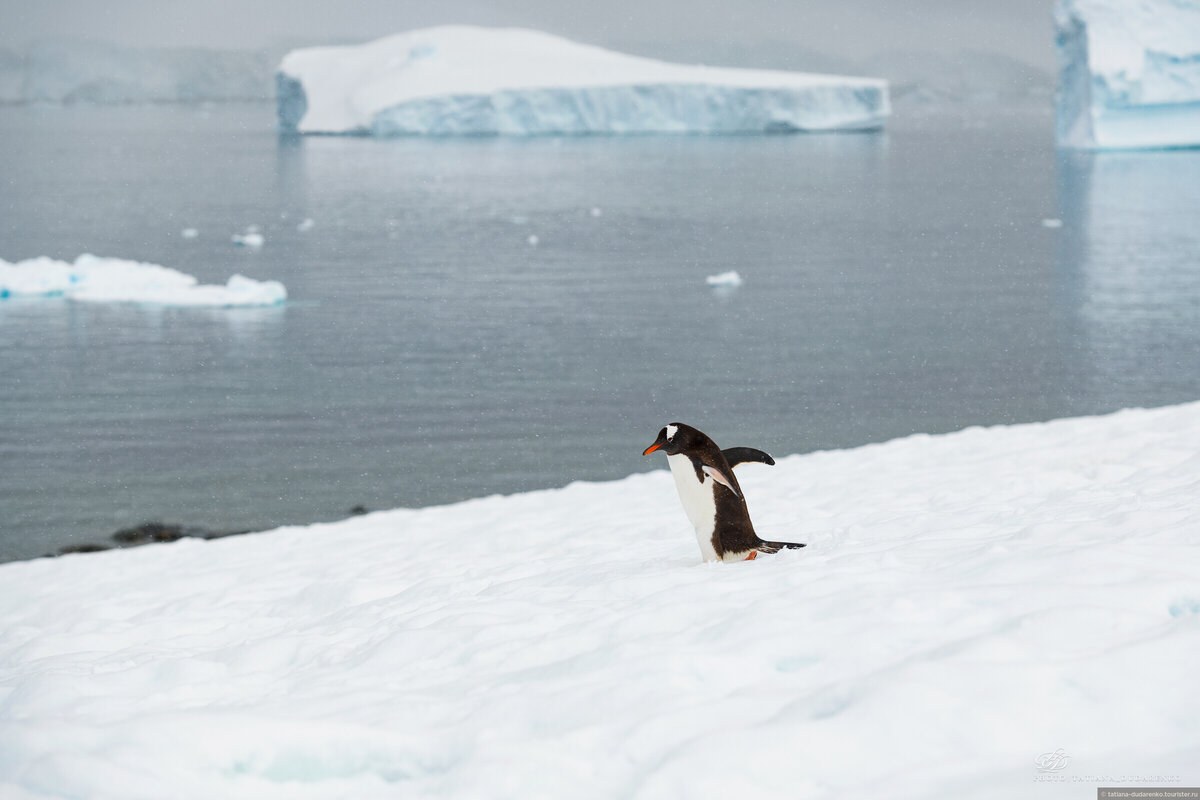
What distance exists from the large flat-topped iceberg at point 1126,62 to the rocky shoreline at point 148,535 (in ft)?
157

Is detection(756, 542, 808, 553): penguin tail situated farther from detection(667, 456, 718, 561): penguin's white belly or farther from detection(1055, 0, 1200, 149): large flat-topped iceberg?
detection(1055, 0, 1200, 149): large flat-topped iceberg

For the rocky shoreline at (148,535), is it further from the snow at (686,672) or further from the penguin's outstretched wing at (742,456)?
the penguin's outstretched wing at (742,456)

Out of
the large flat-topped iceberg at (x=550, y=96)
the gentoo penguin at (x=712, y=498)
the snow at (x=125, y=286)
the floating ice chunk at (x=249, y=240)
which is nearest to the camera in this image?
the gentoo penguin at (x=712, y=498)

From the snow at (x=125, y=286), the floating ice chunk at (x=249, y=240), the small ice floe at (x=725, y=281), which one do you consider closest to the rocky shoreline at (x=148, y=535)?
the snow at (x=125, y=286)

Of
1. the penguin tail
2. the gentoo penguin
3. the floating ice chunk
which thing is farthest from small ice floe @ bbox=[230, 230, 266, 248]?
the penguin tail

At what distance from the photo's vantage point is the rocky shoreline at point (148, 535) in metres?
12.8

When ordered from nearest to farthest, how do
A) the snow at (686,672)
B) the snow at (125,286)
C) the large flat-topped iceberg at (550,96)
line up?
the snow at (686,672), the snow at (125,286), the large flat-topped iceberg at (550,96)

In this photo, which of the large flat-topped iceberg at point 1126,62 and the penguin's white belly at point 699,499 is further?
the large flat-topped iceberg at point 1126,62

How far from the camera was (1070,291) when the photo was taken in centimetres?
2873

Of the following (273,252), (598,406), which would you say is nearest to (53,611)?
(598,406)

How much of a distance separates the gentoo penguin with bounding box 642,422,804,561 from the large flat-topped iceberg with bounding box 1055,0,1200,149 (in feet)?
169

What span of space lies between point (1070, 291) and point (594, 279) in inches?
505

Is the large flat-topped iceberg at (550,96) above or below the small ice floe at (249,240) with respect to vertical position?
above

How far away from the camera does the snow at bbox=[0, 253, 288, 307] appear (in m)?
26.8
